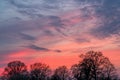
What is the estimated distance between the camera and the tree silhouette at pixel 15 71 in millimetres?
134275

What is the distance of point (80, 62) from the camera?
4181 inches

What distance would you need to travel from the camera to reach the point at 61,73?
148625 mm

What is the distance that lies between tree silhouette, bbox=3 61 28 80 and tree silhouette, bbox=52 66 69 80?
14.9 meters

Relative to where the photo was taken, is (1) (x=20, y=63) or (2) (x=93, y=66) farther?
(1) (x=20, y=63)

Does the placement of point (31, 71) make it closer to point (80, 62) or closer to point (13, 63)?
point (13, 63)

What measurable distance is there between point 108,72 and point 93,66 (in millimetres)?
9113

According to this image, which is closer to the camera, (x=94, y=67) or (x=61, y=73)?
(x=94, y=67)

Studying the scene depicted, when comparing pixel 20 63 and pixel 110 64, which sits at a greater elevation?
pixel 20 63

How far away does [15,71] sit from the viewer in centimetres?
13675

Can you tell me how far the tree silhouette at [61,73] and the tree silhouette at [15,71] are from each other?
48.9ft

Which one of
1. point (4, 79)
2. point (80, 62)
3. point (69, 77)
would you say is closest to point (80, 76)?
point (80, 62)

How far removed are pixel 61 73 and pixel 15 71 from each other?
2415 cm

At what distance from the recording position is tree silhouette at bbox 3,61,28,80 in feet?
441

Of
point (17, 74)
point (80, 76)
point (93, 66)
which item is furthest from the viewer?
point (17, 74)
